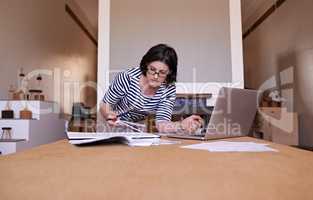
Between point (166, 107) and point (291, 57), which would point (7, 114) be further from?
point (291, 57)

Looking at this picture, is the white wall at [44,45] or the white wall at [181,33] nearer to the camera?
the white wall at [181,33]

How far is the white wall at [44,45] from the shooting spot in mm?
3266

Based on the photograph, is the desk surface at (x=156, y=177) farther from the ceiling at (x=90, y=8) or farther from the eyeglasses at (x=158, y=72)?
the ceiling at (x=90, y=8)

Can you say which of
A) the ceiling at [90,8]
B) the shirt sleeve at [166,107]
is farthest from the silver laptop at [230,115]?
the ceiling at [90,8]

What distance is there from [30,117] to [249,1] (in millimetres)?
4112

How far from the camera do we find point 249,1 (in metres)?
5.20

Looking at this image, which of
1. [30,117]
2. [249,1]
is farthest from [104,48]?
[249,1]

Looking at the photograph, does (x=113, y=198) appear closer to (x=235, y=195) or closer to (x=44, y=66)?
(x=235, y=195)

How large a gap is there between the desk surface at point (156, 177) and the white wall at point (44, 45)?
294 centimetres

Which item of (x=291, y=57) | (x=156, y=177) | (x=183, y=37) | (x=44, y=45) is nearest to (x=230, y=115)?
(x=156, y=177)

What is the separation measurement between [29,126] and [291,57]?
Answer: 11.9 feet

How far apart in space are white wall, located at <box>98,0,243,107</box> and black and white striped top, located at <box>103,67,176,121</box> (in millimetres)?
1089

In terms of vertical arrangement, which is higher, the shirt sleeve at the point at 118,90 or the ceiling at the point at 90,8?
the ceiling at the point at 90,8

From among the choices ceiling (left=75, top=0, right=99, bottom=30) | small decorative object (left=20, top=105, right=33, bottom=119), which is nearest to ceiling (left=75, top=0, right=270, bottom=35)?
ceiling (left=75, top=0, right=99, bottom=30)
